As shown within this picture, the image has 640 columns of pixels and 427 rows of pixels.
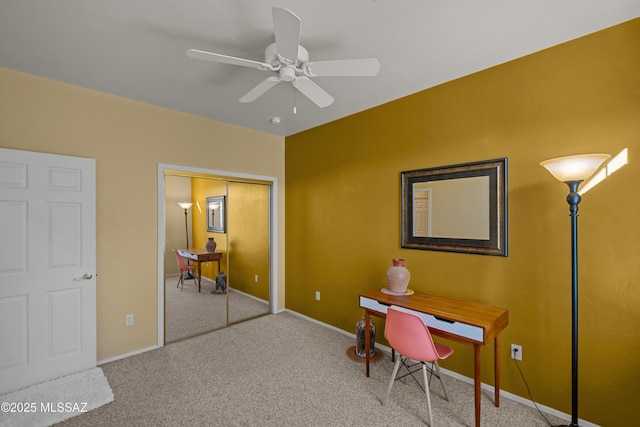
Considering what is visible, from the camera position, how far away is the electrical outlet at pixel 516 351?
2217mm

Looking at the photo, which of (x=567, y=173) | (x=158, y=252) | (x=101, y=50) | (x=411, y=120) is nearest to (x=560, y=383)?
(x=567, y=173)

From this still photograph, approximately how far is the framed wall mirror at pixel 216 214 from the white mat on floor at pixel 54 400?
1.82m

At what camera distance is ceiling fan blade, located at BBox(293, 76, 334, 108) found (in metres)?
1.96

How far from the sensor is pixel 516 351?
2232mm

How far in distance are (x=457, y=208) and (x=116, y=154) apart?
132 inches

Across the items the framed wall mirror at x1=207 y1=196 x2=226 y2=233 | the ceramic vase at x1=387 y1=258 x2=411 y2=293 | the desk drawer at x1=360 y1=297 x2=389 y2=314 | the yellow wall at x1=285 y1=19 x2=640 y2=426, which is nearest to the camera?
the yellow wall at x1=285 y1=19 x2=640 y2=426

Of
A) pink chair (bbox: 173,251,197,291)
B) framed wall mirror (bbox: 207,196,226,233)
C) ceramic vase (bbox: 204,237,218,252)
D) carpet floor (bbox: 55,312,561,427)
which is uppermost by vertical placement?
framed wall mirror (bbox: 207,196,226,233)

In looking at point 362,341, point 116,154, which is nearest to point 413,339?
point 362,341

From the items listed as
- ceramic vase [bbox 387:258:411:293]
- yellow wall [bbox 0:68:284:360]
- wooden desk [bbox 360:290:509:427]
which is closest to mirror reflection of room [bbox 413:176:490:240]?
ceramic vase [bbox 387:258:411:293]

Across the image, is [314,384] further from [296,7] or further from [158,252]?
[296,7]

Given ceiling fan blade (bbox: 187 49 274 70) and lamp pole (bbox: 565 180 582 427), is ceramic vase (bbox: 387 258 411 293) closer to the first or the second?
lamp pole (bbox: 565 180 582 427)

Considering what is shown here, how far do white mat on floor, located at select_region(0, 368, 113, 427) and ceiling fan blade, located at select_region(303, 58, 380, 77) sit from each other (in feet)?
9.42

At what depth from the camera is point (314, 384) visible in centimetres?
247

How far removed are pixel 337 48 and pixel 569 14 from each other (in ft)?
4.71
